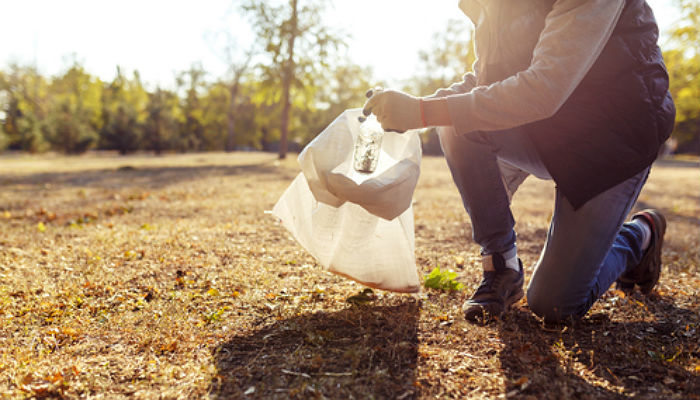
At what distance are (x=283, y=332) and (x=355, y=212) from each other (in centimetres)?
61

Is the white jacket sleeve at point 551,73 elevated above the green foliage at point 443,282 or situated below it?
above

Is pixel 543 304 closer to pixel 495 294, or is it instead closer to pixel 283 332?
pixel 495 294

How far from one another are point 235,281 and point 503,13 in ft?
6.17

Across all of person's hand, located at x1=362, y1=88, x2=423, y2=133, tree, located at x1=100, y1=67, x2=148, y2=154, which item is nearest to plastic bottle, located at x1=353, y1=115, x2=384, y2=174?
person's hand, located at x1=362, y1=88, x2=423, y2=133

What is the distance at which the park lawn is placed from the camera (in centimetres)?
154

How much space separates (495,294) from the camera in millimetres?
2127

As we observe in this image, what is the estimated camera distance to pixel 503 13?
198 cm

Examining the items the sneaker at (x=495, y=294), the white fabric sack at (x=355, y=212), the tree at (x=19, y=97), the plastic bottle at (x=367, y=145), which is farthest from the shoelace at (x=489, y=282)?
the tree at (x=19, y=97)

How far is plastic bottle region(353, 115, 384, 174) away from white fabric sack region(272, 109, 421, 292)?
0.09ft

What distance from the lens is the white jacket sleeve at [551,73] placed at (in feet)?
5.36

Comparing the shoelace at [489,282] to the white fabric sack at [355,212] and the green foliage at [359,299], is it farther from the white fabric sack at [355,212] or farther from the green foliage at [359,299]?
the green foliage at [359,299]

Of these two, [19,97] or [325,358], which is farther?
[19,97]

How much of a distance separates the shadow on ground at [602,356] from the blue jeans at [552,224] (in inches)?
4.9

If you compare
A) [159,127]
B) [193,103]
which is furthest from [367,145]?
[193,103]
